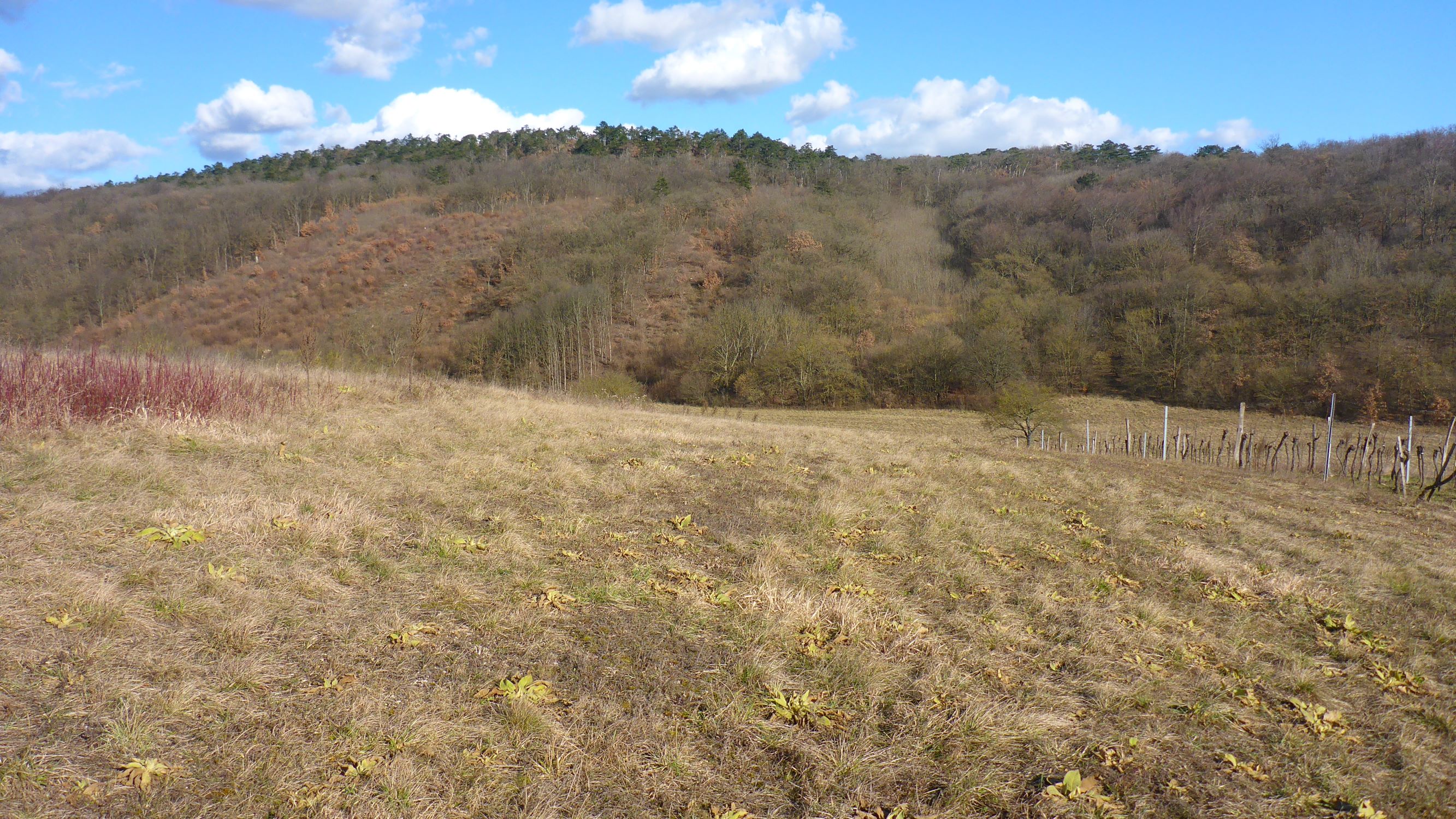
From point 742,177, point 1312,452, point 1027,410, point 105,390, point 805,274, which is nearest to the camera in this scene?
point 105,390

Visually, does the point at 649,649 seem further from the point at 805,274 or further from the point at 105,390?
the point at 805,274

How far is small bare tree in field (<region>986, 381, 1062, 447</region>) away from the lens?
24734mm

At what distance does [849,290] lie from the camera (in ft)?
189

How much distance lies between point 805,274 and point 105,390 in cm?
5564

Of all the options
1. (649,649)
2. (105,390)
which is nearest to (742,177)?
(105,390)

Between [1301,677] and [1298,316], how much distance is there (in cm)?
5286

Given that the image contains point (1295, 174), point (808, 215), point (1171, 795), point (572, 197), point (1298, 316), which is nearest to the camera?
point (1171, 795)

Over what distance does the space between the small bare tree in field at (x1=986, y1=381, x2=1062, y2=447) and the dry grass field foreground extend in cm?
1629

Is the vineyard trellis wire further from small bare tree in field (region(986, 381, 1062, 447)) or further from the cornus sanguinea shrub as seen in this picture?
the cornus sanguinea shrub

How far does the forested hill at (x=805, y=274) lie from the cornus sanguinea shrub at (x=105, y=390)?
9504mm

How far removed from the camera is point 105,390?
8484 millimetres

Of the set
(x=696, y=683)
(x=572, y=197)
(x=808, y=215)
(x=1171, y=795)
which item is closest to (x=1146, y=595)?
(x=1171, y=795)

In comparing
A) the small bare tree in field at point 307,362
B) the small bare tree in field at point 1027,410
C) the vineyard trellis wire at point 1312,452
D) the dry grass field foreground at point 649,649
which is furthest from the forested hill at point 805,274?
the small bare tree in field at point 1027,410

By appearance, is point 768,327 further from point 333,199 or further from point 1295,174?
point 333,199
